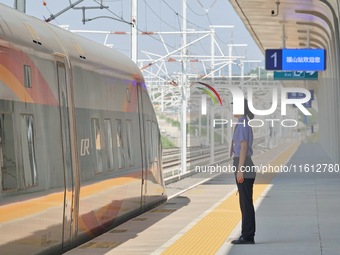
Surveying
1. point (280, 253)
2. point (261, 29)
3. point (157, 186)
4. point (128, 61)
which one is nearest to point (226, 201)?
point (157, 186)

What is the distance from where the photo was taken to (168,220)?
1955 cm

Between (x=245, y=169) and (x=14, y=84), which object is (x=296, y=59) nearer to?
(x=245, y=169)

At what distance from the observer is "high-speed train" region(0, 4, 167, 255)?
11703mm

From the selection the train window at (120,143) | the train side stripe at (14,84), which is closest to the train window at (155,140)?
the train window at (120,143)

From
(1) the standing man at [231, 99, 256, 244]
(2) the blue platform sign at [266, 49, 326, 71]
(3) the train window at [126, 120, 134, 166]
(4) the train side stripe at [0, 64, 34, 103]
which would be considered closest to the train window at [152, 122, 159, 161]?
(3) the train window at [126, 120, 134, 166]

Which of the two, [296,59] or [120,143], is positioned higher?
[296,59]

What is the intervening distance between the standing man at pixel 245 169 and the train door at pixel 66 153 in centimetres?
218

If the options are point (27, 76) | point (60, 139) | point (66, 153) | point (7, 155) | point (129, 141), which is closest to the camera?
point (7, 155)

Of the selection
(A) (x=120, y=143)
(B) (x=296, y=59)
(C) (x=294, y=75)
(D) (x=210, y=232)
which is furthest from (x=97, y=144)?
(C) (x=294, y=75)

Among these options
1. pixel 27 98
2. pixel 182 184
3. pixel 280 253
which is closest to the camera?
pixel 27 98

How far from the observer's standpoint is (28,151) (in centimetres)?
1227

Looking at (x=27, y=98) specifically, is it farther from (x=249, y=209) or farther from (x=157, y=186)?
(x=157, y=186)

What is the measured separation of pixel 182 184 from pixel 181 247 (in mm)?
18666

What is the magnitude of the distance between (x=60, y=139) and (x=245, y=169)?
251cm
